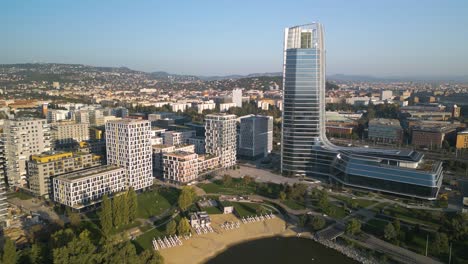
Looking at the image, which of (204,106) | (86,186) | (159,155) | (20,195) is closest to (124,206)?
(86,186)

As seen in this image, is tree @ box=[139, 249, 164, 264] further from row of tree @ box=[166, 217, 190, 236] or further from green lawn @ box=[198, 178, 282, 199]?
green lawn @ box=[198, 178, 282, 199]

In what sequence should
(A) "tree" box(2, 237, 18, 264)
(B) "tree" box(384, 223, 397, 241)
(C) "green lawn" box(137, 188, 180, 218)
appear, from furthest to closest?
(C) "green lawn" box(137, 188, 180, 218), (B) "tree" box(384, 223, 397, 241), (A) "tree" box(2, 237, 18, 264)

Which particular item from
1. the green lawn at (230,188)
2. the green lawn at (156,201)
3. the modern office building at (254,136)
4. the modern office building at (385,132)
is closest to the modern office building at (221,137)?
the modern office building at (254,136)

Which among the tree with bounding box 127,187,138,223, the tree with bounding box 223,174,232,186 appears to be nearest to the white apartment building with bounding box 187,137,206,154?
the tree with bounding box 223,174,232,186

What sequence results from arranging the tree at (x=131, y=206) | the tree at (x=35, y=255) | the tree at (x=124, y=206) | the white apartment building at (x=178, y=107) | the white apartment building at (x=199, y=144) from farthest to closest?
the white apartment building at (x=178, y=107) < the white apartment building at (x=199, y=144) < the tree at (x=131, y=206) < the tree at (x=124, y=206) < the tree at (x=35, y=255)

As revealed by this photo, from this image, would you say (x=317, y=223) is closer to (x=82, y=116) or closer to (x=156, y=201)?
(x=156, y=201)

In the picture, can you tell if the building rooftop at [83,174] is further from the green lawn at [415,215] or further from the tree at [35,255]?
the green lawn at [415,215]
